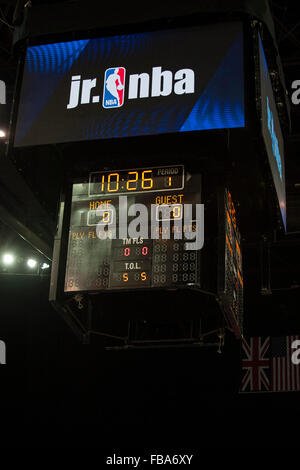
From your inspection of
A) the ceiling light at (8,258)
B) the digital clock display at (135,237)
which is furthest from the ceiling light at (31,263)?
the digital clock display at (135,237)

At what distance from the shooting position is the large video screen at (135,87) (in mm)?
4859

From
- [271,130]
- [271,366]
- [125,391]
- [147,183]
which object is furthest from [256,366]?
[147,183]

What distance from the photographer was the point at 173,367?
1014 centimetres

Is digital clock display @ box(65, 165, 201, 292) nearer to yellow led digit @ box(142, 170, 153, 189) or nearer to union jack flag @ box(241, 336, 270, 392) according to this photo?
yellow led digit @ box(142, 170, 153, 189)

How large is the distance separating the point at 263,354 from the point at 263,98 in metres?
5.10

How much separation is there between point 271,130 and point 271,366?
15.3 feet

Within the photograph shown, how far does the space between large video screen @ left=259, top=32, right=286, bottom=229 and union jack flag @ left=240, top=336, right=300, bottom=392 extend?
3806 millimetres

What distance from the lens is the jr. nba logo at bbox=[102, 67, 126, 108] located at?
502 centimetres

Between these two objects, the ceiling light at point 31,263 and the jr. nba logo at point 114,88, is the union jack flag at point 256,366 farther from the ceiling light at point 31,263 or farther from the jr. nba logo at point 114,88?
the jr. nba logo at point 114,88

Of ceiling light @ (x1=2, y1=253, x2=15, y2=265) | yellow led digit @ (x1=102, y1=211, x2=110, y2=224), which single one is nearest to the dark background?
ceiling light @ (x1=2, y1=253, x2=15, y2=265)

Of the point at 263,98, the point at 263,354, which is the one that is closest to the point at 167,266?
the point at 263,98

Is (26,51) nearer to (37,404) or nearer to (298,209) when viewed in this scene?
(298,209)

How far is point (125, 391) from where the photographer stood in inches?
402

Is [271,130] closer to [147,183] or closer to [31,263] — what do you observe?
[147,183]
